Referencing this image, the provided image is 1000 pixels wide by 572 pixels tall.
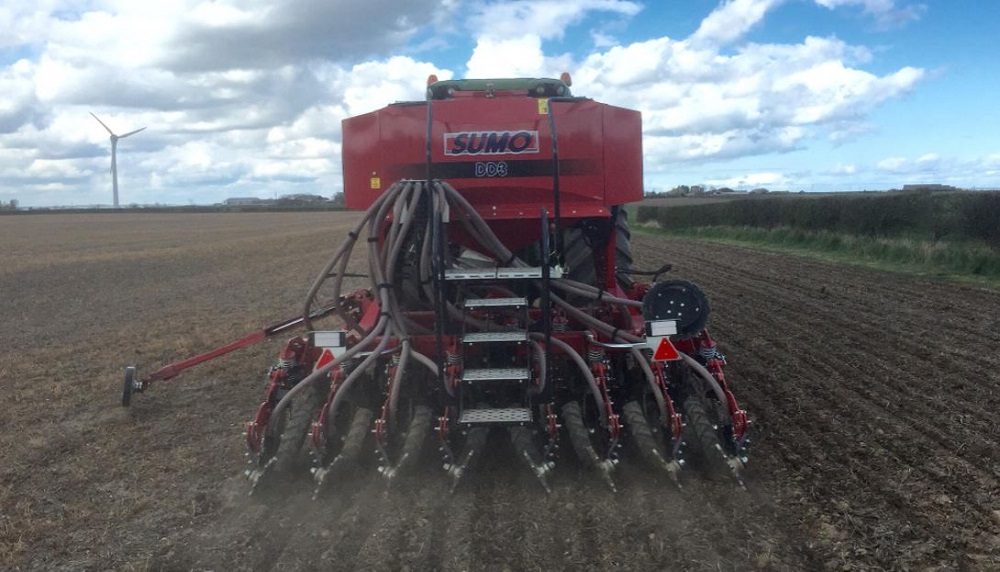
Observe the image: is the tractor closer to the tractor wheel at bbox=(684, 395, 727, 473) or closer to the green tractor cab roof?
the tractor wheel at bbox=(684, 395, 727, 473)

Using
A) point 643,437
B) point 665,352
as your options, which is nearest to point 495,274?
point 665,352

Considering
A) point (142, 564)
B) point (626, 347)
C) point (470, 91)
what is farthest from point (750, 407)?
point (142, 564)

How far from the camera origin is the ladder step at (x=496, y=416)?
5043 millimetres

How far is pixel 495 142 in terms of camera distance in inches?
231

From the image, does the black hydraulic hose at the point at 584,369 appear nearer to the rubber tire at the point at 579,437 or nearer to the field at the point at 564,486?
the rubber tire at the point at 579,437

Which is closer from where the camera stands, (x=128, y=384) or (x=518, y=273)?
(x=518, y=273)

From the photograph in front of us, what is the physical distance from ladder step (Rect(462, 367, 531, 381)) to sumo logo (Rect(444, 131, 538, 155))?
1.59 m

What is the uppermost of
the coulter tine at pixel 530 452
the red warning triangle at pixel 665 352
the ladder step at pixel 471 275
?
the ladder step at pixel 471 275

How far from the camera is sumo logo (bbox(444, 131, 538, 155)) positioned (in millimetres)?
5875

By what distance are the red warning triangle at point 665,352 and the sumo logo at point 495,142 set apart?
1.66 m

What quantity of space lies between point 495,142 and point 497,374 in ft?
5.59

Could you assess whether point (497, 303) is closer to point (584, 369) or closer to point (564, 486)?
point (584, 369)

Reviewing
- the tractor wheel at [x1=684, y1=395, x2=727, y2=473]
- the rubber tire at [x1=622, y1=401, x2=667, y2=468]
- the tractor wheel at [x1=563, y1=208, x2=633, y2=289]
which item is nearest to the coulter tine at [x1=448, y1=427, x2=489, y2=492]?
the rubber tire at [x1=622, y1=401, x2=667, y2=468]

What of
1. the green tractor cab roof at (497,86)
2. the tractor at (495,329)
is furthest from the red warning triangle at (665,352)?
the green tractor cab roof at (497,86)
